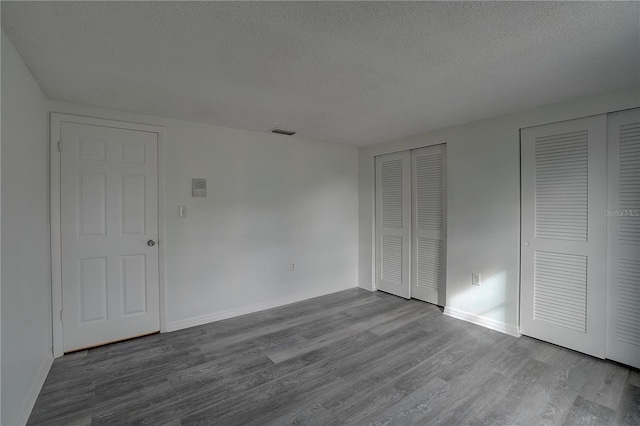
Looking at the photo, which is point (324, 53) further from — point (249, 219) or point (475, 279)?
point (475, 279)

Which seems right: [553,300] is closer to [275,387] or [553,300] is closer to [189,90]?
[275,387]

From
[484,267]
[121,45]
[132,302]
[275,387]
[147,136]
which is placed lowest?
[275,387]

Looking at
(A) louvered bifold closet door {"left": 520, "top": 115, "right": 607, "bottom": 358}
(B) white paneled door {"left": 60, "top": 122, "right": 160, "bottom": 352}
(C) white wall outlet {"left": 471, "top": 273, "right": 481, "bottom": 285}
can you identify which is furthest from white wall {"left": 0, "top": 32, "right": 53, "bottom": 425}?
(A) louvered bifold closet door {"left": 520, "top": 115, "right": 607, "bottom": 358}

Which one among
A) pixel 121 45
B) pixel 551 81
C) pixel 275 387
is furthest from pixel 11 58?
pixel 551 81

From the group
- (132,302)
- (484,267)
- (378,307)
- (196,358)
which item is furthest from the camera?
(378,307)

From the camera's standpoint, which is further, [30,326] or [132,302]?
[132,302]

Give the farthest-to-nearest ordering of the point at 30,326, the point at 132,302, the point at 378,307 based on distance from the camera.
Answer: the point at 378,307, the point at 132,302, the point at 30,326

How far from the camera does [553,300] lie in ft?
8.86

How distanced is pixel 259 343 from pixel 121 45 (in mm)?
2560

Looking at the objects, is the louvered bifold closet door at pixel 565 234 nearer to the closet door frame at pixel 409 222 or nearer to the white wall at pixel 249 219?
the closet door frame at pixel 409 222

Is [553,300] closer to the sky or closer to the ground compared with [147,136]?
closer to the ground

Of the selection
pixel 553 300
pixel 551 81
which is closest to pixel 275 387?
pixel 553 300

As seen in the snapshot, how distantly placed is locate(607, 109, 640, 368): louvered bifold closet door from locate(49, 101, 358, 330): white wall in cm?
293

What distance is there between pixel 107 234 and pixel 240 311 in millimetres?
1624
